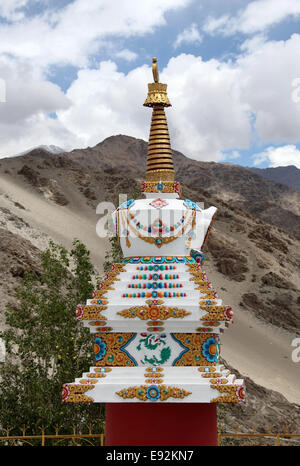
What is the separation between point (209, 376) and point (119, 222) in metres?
3.15

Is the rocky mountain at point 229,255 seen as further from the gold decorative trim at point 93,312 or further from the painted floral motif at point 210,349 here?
the gold decorative trim at point 93,312

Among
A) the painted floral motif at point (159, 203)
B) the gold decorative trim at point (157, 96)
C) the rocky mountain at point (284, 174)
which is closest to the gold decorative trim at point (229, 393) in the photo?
the painted floral motif at point (159, 203)

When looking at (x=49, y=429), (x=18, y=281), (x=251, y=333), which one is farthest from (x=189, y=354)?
(x=251, y=333)

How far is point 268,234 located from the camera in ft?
188

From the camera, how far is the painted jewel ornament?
8.35 m

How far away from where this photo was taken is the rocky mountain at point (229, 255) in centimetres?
2873

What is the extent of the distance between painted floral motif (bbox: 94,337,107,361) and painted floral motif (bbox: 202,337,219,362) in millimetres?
1618

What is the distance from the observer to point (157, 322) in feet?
28.4

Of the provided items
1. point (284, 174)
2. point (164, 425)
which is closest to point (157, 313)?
point (164, 425)

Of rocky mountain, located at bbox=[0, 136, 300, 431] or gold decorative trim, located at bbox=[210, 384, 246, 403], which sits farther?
rocky mountain, located at bbox=[0, 136, 300, 431]

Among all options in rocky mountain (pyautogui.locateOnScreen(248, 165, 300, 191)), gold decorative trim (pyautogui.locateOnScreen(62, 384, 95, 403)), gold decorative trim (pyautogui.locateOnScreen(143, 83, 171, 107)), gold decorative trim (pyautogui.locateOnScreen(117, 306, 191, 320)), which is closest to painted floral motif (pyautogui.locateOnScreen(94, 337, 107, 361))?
gold decorative trim (pyautogui.locateOnScreen(62, 384, 95, 403))

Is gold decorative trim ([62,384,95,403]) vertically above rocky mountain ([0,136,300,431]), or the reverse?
rocky mountain ([0,136,300,431])

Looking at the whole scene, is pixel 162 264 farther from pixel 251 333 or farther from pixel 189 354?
pixel 251 333

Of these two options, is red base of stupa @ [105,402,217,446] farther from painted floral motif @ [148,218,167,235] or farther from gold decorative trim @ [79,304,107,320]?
painted floral motif @ [148,218,167,235]
